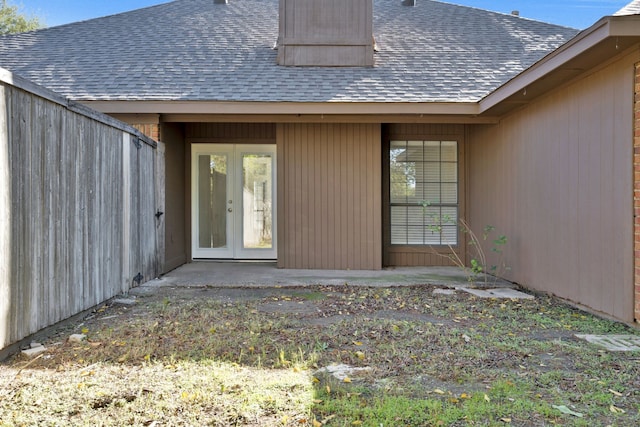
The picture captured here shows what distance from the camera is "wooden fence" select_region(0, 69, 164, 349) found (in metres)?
2.95

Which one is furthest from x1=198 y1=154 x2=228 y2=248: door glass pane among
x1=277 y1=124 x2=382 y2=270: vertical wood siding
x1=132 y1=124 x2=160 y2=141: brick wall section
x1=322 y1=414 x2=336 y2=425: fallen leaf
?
x1=322 y1=414 x2=336 y2=425: fallen leaf

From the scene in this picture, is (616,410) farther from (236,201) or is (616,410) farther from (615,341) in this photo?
(236,201)

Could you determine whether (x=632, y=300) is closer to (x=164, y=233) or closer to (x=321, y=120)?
(x=321, y=120)

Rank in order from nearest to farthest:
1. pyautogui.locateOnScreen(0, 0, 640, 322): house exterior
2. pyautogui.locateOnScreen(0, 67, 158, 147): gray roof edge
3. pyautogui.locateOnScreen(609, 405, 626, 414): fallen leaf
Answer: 1. pyautogui.locateOnScreen(609, 405, 626, 414): fallen leaf
2. pyautogui.locateOnScreen(0, 67, 158, 147): gray roof edge
3. pyautogui.locateOnScreen(0, 0, 640, 322): house exterior

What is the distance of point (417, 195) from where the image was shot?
7.69m

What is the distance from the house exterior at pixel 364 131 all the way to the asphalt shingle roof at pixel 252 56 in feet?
0.16

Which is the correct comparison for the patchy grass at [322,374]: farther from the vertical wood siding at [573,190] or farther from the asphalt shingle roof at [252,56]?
the asphalt shingle roof at [252,56]

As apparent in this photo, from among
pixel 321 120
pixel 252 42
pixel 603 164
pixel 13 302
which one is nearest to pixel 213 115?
pixel 321 120

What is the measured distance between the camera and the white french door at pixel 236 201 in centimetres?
822

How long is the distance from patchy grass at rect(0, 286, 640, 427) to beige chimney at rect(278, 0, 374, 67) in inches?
193

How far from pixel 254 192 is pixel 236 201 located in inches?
14.2

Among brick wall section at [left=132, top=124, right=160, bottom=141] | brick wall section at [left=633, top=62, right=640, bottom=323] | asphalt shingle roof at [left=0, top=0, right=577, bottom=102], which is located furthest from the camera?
asphalt shingle roof at [left=0, top=0, right=577, bottom=102]

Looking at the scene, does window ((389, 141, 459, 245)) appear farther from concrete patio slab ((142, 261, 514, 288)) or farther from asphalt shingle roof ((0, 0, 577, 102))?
asphalt shingle roof ((0, 0, 577, 102))

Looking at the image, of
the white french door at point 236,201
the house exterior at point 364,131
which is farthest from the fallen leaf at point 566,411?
the white french door at point 236,201
